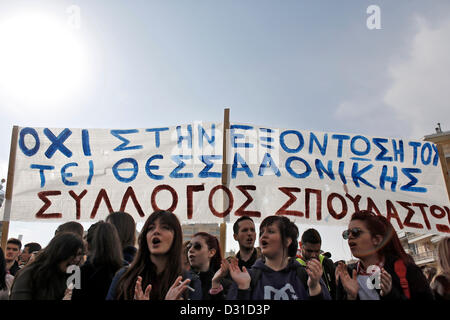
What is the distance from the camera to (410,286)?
9.32 feet

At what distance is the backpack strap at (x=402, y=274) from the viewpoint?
2812mm

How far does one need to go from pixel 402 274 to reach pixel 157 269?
2056 mm

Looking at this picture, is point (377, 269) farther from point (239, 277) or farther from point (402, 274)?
point (239, 277)

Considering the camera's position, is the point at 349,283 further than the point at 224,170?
No

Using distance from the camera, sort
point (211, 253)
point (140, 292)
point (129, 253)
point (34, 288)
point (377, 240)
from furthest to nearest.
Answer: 1. point (211, 253)
2. point (129, 253)
3. point (377, 240)
4. point (34, 288)
5. point (140, 292)

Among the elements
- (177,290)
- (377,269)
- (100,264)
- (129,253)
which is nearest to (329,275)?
(377,269)

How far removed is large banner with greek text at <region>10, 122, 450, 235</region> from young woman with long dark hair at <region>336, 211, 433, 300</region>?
3.56ft

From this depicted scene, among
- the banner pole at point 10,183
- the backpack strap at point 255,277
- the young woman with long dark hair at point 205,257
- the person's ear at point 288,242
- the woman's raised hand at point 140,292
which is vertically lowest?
the woman's raised hand at point 140,292

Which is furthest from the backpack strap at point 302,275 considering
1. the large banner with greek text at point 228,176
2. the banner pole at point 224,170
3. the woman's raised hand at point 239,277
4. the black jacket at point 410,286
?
the large banner with greek text at point 228,176

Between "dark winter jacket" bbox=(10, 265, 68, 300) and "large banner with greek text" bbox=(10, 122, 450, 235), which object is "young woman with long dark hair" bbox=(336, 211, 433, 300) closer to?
"large banner with greek text" bbox=(10, 122, 450, 235)

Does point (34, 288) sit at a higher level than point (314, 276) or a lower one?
lower

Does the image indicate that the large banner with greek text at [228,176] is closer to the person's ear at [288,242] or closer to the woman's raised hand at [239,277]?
the person's ear at [288,242]

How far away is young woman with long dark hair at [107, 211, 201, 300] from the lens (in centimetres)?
261

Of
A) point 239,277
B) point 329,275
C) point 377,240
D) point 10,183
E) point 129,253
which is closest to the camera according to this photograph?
point 239,277
